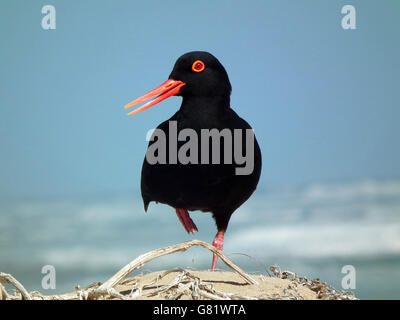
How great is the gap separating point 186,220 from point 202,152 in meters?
1.25

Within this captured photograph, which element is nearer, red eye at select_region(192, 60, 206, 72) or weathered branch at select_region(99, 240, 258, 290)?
weathered branch at select_region(99, 240, 258, 290)

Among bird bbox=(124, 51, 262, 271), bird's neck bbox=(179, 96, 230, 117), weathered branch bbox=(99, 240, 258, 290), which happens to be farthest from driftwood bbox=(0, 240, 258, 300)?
bird's neck bbox=(179, 96, 230, 117)

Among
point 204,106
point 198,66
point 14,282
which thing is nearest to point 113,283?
point 14,282

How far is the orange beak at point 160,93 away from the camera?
6102mm

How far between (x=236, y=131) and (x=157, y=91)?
1.14 meters

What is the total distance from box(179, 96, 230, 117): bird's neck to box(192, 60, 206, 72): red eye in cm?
34

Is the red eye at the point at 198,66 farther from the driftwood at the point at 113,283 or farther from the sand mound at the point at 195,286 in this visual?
the driftwood at the point at 113,283
